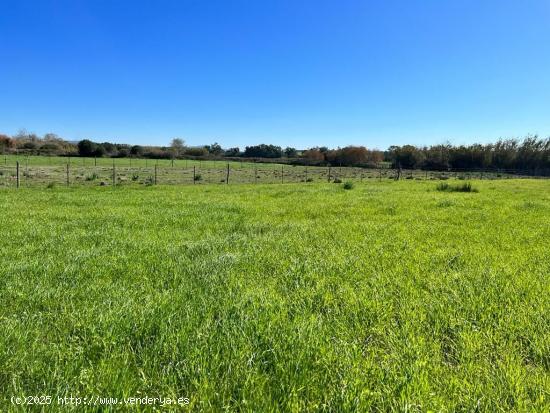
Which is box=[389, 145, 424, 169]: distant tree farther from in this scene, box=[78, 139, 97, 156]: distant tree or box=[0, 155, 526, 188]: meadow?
box=[78, 139, 97, 156]: distant tree

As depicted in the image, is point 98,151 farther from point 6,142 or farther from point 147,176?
point 147,176

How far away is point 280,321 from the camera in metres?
2.86

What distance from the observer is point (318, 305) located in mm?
3287

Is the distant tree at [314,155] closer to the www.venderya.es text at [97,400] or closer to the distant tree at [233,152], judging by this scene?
the distant tree at [233,152]

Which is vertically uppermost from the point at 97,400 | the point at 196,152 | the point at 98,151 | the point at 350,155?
the point at 350,155

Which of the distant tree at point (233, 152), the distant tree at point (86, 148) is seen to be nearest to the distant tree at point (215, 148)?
the distant tree at point (233, 152)

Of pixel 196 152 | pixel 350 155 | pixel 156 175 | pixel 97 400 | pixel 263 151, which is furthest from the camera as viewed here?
pixel 263 151

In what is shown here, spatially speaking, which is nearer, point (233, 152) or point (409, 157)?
point (409, 157)

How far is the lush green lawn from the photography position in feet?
6.73

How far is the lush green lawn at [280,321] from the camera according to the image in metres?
2.05

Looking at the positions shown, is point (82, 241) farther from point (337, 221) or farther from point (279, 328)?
point (337, 221)

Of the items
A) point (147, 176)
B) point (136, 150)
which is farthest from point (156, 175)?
point (136, 150)

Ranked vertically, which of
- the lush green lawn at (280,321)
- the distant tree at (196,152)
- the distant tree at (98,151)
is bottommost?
the lush green lawn at (280,321)

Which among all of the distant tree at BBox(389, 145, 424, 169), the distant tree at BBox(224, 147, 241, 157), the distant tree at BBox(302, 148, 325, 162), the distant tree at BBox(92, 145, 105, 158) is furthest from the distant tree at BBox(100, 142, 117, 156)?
the distant tree at BBox(389, 145, 424, 169)
